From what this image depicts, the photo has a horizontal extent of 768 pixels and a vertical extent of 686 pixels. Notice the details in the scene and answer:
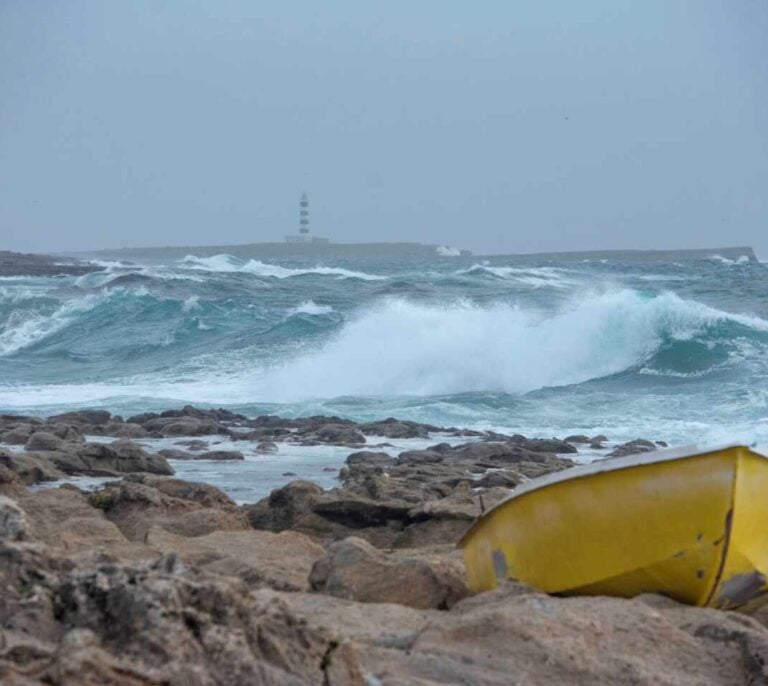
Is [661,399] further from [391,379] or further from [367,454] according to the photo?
[367,454]

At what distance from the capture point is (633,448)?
496 inches

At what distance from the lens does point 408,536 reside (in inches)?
A: 250

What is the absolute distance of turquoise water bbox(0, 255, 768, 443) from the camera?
59.0ft

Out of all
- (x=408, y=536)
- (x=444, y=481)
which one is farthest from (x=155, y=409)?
(x=408, y=536)

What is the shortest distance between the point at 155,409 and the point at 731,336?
43.1 feet

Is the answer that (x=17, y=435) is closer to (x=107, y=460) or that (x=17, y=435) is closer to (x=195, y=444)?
(x=195, y=444)

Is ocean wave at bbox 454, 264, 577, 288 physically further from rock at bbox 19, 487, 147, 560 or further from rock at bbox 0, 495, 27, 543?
rock at bbox 0, 495, 27, 543

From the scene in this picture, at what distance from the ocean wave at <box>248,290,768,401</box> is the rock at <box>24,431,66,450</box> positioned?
959 centimetres

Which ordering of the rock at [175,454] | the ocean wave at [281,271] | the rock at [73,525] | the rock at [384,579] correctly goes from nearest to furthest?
the rock at [384,579] → the rock at [73,525] → the rock at [175,454] → the ocean wave at [281,271]

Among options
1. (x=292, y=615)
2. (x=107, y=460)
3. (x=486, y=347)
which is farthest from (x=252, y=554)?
(x=486, y=347)

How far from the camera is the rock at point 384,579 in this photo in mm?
4020

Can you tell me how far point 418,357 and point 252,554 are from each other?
17858 mm

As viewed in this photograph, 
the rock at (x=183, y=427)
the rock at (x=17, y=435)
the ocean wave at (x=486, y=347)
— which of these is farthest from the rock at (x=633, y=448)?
the ocean wave at (x=486, y=347)

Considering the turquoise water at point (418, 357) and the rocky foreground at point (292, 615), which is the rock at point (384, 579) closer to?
the rocky foreground at point (292, 615)
